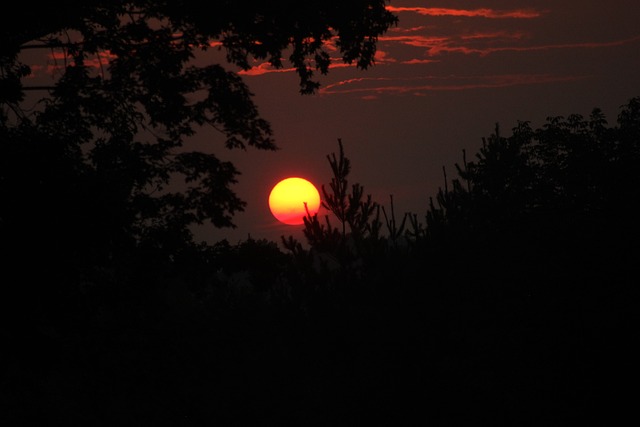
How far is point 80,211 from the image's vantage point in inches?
544

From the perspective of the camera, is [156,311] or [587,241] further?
[587,241]

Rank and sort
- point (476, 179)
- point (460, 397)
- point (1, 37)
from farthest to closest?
point (476, 179) < point (460, 397) < point (1, 37)

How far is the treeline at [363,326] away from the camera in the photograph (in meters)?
16.1

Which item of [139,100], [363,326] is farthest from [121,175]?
[363,326]

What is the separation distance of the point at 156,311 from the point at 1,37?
6.14 m

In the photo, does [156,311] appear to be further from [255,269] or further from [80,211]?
[80,211]

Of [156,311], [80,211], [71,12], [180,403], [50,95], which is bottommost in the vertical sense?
[180,403]

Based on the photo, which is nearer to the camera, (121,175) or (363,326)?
(121,175)

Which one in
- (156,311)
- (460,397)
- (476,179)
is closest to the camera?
(156,311)

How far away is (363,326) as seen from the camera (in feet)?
71.4

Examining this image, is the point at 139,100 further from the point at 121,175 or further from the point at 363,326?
the point at 363,326

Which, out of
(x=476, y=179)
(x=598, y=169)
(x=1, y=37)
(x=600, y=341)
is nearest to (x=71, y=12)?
(x=1, y=37)

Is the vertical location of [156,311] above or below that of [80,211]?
below

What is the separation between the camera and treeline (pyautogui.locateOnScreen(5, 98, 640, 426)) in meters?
16.1
